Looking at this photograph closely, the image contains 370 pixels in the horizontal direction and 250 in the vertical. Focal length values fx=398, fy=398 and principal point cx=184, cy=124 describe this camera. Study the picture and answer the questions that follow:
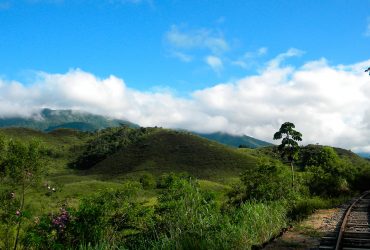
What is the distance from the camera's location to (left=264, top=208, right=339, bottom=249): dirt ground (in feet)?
46.0

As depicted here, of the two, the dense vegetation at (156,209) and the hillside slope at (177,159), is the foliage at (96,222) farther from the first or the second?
the hillside slope at (177,159)

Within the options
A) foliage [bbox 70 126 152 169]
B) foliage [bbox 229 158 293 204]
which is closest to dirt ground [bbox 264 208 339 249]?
foliage [bbox 229 158 293 204]

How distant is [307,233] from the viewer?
16766mm

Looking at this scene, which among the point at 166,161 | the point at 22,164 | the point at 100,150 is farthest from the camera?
the point at 100,150

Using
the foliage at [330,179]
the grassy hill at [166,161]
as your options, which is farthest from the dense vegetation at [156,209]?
the grassy hill at [166,161]

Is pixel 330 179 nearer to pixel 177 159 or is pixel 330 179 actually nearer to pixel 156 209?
pixel 156 209

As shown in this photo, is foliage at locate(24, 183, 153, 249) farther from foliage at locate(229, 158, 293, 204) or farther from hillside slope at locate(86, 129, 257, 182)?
hillside slope at locate(86, 129, 257, 182)

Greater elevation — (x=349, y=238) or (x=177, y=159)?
(x=177, y=159)

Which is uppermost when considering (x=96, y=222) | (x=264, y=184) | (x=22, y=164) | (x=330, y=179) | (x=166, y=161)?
(x=166, y=161)

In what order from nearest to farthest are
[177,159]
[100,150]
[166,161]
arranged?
[166,161]
[177,159]
[100,150]

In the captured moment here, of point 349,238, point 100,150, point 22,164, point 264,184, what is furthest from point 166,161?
point 349,238

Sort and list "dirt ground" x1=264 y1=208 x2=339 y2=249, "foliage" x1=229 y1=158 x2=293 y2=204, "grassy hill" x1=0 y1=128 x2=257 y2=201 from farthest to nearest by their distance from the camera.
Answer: "grassy hill" x1=0 y1=128 x2=257 y2=201, "foliage" x1=229 y1=158 x2=293 y2=204, "dirt ground" x1=264 y1=208 x2=339 y2=249

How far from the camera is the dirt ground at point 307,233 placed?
14.0 m

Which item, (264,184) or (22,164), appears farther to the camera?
(264,184)
